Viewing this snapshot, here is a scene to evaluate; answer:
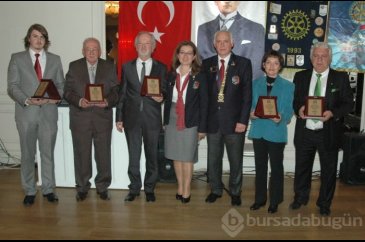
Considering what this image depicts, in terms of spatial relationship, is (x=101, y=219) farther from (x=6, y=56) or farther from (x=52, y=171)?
(x=6, y=56)

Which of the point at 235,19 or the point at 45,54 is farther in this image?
the point at 235,19

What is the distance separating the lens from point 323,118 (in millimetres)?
→ 3119

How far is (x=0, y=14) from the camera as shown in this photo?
482 centimetres

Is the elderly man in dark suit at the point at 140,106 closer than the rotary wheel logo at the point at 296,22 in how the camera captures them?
Yes

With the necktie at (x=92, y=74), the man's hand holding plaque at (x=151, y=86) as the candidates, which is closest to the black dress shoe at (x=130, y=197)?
the man's hand holding plaque at (x=151, y=86)

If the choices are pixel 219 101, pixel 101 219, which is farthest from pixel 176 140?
pixel 101 219

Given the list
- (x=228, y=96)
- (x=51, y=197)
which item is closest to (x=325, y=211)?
(x=228, y=96)

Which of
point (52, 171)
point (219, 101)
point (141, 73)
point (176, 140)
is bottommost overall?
point (52, 171)

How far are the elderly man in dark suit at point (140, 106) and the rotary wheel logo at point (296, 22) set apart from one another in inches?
78.4

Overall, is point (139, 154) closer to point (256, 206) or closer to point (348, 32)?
point (256, 206)

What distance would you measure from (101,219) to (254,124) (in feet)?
5.17

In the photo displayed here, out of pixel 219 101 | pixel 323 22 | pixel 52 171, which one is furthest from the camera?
pixel 323 22

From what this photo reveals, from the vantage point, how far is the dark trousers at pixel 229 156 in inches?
136

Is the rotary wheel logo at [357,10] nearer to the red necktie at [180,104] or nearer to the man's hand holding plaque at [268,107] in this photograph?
the man's hand holding plaque at [268,107]
